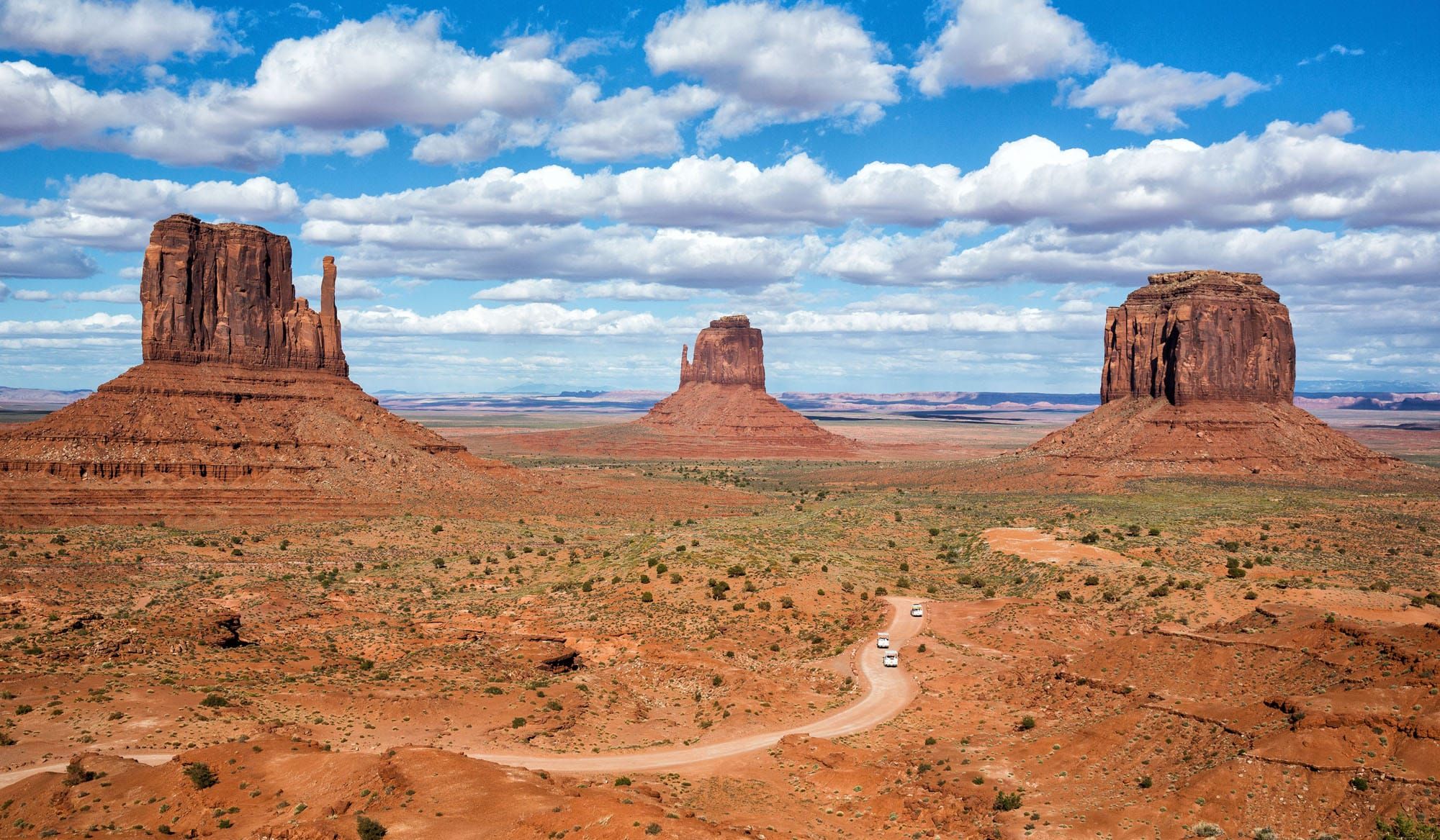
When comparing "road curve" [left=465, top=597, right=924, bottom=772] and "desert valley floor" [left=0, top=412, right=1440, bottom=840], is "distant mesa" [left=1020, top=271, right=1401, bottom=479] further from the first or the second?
"road curve" [left=465, top=597, right=924, bottom=772]

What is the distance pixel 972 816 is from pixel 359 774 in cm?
1724

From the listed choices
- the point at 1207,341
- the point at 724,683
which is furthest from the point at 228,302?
the point at 1207,341

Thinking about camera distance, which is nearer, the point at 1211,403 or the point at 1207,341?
the point at 1207,341

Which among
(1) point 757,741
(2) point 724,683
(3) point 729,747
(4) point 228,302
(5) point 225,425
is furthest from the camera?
(4) point 228,302

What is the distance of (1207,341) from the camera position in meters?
120

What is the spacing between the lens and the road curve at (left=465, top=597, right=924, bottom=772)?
33.0m

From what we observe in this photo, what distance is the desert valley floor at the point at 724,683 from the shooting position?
26547mm

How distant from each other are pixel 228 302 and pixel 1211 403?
109714mm

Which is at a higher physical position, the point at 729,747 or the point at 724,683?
the point at 724,683

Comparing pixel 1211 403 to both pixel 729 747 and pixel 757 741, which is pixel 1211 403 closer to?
pixel 757 741

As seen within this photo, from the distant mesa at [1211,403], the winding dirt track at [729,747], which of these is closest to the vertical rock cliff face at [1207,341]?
the distant mesa at [1211,403]

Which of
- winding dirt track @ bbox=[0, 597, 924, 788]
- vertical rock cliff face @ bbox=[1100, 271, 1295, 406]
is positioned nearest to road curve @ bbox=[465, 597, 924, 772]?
winding dirt track @ bbox=[0, 597, 924, 788]

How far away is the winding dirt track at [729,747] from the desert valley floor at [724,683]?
189 mm

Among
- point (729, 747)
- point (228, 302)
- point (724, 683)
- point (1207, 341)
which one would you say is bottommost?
point (729, 747)
